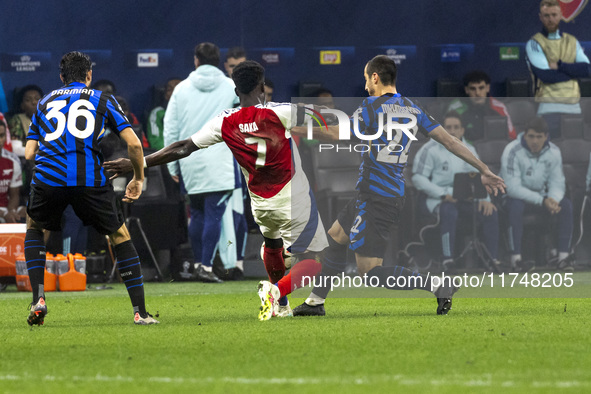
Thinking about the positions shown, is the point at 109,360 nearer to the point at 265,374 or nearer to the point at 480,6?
the point at 265,374

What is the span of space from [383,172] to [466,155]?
59 centimetres

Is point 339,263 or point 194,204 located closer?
point 339,263

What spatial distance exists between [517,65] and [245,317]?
7661 mm

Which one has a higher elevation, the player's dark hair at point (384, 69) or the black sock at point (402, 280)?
the player's dark hair at point (384, 69)

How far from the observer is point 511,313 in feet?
26.4

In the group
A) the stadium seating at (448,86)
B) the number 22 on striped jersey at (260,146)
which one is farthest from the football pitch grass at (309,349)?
the stadium seating at (448,86)

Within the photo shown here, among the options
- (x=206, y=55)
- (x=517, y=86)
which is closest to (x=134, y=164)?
(x=206, y=55)

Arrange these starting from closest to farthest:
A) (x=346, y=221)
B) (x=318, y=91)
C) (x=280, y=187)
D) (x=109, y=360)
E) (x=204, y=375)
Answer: (x=204, y=375), (x=109, y=360), (x=280, y=187), (x=346, y=221), (x=318, y=91)

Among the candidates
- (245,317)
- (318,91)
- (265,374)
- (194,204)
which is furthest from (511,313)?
(318,91)

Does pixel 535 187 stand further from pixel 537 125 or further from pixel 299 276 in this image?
pixel 299 276

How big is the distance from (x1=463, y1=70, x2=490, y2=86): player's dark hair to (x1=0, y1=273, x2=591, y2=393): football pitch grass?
212 inches

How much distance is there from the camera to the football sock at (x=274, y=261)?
25.2 feet

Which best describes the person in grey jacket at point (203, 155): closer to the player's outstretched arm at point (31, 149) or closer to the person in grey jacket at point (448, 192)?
the person in grey jacket at point (448, 192)

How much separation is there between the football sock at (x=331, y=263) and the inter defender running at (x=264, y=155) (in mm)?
379
